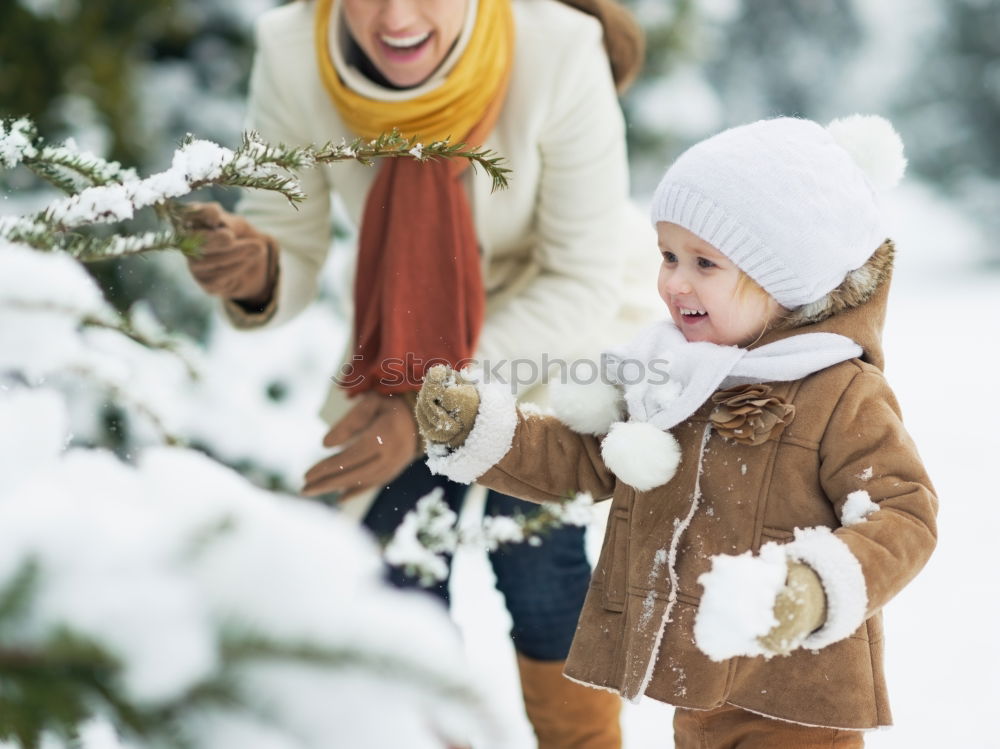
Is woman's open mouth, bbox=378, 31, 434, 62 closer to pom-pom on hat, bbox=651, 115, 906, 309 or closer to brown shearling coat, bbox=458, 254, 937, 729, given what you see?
pom-pom on hat, bbox=651, 115, 906, 309

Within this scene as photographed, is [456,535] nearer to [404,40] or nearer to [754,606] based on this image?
[754,606]

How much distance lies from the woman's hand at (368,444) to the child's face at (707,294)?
1.63 ft

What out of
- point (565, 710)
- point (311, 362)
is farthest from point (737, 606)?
point (311, 362)

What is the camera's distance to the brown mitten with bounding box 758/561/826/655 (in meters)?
0.83

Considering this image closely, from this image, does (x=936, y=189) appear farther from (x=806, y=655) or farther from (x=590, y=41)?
(x=806, y=655)

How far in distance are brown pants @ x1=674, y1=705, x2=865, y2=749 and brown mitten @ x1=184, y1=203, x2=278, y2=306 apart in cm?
83

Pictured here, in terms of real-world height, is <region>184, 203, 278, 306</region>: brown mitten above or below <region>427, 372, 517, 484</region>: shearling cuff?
above

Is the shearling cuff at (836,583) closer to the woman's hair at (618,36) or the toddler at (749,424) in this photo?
the toddler at (749,424)

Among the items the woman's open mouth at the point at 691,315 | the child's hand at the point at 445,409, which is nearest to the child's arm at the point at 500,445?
the child's hand at the point at 445,409

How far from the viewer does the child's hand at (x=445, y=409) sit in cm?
105

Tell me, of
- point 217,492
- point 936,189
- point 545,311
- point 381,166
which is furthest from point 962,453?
point 936,189

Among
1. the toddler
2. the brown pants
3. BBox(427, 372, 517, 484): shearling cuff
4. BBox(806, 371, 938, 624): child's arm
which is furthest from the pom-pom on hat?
the brown pants

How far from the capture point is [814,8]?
640cm

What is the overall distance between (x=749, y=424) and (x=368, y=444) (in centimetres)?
60
